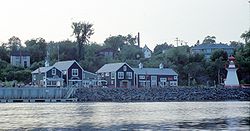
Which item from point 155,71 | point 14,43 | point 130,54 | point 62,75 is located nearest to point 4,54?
point 14,43

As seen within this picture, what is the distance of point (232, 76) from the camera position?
106125 mm

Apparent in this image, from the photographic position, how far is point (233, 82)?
349 feet

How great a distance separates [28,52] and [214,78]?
44.8m

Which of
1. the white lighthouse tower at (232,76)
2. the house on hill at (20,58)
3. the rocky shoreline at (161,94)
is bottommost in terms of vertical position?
the rocky shoreline at (161,94)

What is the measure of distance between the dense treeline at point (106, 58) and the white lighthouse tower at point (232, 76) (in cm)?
614

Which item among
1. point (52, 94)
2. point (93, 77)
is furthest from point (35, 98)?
point (93, 77)

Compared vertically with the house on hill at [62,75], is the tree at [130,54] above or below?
above

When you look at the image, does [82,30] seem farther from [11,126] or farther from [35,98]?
[11,126]

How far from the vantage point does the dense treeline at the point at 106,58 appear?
114 metres

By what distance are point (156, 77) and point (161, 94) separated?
Result: 16.0 m

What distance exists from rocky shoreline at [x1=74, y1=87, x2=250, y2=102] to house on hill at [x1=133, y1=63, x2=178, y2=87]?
1358 cm

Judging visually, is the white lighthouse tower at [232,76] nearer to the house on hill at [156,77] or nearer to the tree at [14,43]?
the house on hill at [156,77]

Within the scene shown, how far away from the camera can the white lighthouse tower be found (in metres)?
105

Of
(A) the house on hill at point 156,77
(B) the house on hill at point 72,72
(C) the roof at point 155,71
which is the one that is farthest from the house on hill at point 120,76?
(B) the house on hill at point 72,72
